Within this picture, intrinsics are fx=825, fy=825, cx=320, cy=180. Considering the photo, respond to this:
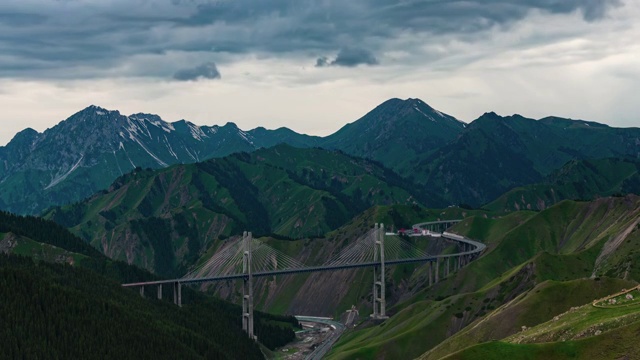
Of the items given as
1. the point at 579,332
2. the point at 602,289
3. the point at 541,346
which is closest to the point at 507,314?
the point at 602,289

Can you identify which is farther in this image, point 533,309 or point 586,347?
point 533,309

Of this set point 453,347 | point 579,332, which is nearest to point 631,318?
point 579,332

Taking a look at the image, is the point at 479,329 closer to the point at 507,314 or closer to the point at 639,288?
the point at 507,314

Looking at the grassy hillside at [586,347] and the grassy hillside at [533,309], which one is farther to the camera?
the grassy hillside at [533,309]

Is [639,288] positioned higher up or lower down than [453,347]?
higher up

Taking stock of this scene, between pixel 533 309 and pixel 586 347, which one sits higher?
pixel 586 347

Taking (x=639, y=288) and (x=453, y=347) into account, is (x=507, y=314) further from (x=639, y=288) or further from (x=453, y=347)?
(x=639, y=288)

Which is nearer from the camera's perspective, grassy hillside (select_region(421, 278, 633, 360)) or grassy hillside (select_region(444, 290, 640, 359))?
grassy hillside (select_region(444, 290, 640, 359))

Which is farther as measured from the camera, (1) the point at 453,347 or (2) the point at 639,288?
(1) the point at 453,347

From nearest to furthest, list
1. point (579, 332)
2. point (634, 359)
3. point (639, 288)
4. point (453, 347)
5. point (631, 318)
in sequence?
point (634, 359), point (631, 318), point (579, 332), point (639, 288), point (453, 347)

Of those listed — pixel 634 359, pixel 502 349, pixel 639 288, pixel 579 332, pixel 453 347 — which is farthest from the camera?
pixel 453 347
